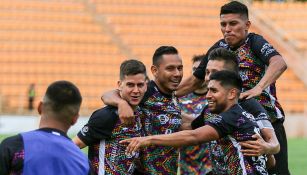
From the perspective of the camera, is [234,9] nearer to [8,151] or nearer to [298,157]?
[8,151]

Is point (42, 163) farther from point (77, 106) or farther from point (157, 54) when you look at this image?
point (157, 54)

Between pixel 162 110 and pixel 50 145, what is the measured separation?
2.84 m

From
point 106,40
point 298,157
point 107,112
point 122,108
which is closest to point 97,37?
point 106,40

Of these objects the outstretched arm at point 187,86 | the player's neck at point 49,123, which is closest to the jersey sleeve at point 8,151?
the player's neck at point 49,123

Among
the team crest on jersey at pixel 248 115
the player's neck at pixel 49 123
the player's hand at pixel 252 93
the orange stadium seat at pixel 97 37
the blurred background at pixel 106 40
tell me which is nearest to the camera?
the player's neck at pixel 49 123

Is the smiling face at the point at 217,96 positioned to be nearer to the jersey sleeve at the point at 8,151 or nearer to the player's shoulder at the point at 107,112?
the player's shoulder at the point at 107,112

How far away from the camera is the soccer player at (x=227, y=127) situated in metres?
6.52

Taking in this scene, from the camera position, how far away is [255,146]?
6477mm

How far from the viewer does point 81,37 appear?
3083 centimetres

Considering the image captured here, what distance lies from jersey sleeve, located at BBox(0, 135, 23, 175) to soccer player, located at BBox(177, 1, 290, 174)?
2.81 meters

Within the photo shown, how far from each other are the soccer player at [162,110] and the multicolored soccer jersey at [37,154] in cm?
253

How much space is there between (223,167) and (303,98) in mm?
22890

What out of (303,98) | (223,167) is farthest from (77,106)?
(303,98)

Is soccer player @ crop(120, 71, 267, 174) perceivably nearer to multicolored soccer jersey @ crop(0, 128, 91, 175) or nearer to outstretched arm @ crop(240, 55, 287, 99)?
outstretched arm @ crop(240, 55, 287, 99)
